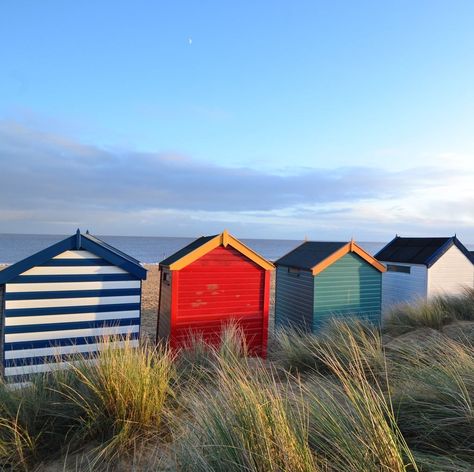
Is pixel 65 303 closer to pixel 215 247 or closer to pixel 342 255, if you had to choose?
pixel 215 247

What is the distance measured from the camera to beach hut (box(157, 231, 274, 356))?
8.45 m

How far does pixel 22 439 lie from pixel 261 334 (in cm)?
602

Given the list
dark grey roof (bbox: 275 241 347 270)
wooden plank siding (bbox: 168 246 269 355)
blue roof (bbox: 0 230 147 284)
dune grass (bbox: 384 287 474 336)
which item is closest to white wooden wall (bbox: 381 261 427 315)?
dune grass (bbox: 384 287 474 336)

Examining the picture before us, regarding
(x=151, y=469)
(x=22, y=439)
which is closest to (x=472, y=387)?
(x=151, y=469)

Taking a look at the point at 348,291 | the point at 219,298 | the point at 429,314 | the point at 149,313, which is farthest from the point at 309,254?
the point at 149,313

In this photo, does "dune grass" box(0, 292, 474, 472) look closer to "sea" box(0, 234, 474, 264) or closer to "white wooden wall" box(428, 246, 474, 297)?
"white wooden wall" box(428, 246, 474, 297)

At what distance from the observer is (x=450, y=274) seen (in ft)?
41.8

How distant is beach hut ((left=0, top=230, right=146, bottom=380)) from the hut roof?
478 cm

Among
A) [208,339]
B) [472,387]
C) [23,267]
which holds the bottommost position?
[208,339]

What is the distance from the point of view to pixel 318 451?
287 centimetres

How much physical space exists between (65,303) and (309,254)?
21.8 ft

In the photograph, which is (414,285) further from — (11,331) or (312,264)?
(11,331)

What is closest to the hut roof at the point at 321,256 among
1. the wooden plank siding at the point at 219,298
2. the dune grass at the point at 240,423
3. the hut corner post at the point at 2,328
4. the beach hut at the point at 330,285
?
the beach hut at the point at 330,285

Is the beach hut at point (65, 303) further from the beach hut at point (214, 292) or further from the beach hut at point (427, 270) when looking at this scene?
the beach hut at point (427, 270)
